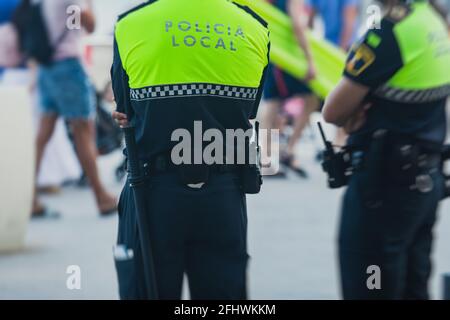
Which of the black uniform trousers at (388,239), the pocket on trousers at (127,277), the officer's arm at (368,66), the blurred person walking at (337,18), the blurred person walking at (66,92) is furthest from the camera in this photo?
the blurred person walking at (337,18)

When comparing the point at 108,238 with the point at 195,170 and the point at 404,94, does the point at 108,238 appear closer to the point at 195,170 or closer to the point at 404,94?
the point at 404,94

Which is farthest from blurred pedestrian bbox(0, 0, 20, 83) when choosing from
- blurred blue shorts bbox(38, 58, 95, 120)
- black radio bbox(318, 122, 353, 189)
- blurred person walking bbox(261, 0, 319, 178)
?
black radio bbox(318, 122, 353, 189)

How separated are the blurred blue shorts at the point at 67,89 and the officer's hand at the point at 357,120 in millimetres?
3740

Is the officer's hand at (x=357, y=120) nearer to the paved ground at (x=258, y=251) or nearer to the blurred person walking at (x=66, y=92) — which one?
the paved ground at (x=258, y=251)

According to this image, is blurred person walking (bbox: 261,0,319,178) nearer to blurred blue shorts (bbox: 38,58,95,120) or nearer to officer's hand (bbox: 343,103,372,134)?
blurred blue shorts (bbox: 38,58,95,120)

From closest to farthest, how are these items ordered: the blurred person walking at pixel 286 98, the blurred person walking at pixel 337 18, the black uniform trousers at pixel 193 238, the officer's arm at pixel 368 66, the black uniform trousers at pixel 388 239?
the black uniform trousers at pixel 193 238 → the officer's arm at pixel 368 66 → the black uniform trousers at pixel 388 239 → the blurred person walking at pixel 286 98 → the blurred person walking at pixel 337 18

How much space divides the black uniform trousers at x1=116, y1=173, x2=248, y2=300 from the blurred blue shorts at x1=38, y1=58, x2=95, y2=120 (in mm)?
4049

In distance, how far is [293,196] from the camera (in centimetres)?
831

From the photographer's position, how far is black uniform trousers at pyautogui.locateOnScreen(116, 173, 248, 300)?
9.59 ft

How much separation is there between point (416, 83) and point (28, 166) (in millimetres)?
3323

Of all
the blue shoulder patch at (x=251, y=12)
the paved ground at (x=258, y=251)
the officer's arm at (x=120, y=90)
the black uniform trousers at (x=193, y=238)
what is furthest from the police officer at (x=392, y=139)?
the paved ground at (x=258, y=251)

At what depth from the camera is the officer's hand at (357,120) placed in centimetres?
349
